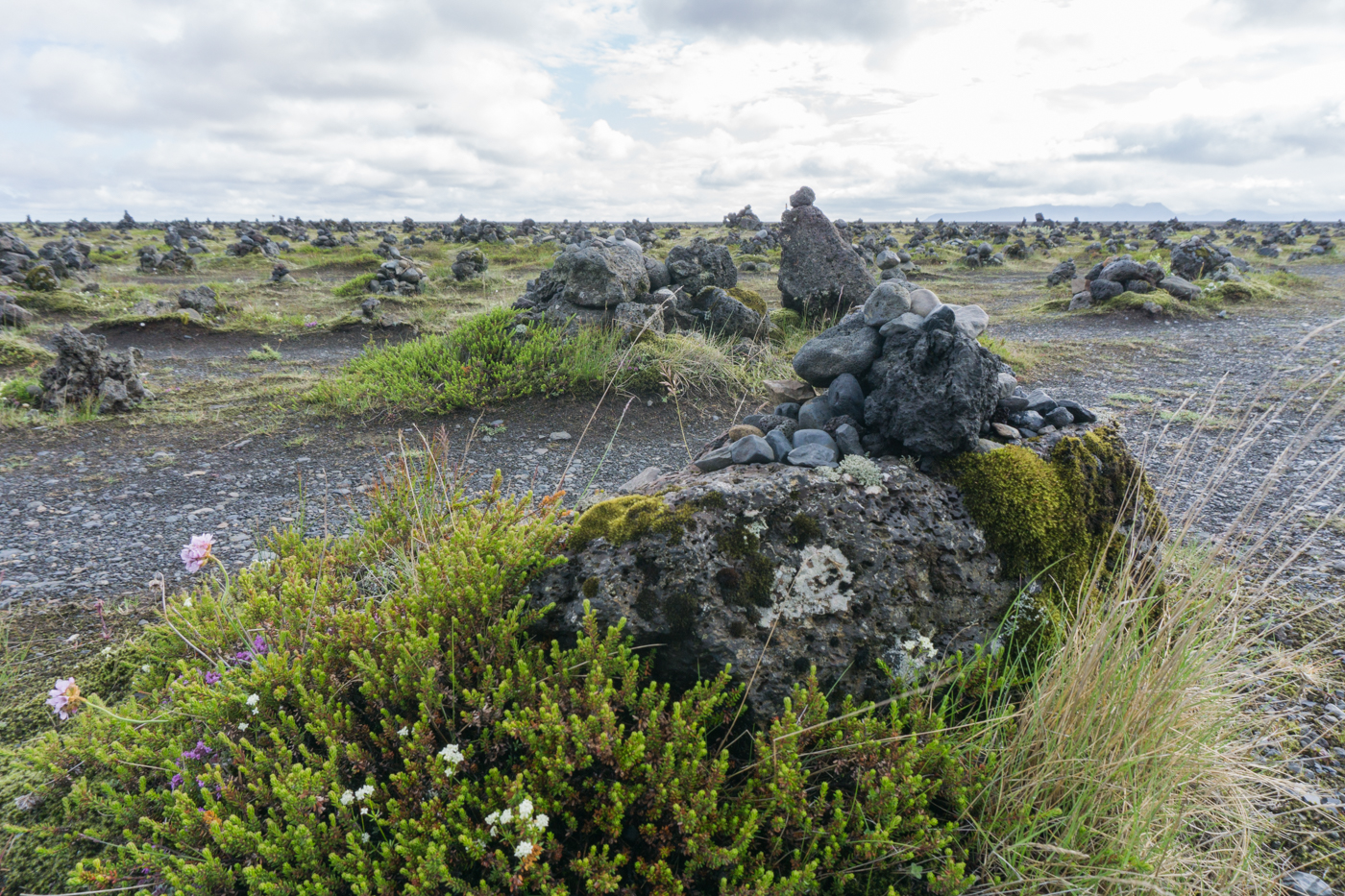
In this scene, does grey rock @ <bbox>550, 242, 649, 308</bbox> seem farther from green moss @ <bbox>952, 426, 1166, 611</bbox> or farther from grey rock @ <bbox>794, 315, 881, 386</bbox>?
green moss @ <bbox>952, 426, 1166, 611</bbox>

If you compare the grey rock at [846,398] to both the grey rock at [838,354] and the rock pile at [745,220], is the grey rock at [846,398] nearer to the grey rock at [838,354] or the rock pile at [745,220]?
the grey rock at [838,354]

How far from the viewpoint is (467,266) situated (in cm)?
2083

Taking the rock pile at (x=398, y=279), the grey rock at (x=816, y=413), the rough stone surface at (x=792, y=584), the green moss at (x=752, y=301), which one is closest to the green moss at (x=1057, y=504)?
the rough stone surface at (x=792, y=584)

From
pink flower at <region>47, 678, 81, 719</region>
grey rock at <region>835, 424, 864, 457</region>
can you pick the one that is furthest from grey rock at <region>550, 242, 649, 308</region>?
pink flower at <region>47, 678, 81, 719</region>

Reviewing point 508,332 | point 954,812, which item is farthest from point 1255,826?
point 508,332

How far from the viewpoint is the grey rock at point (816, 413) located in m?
3.82

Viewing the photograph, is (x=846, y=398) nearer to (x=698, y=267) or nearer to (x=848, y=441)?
(x=848, y=441)

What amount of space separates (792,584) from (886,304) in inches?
89.1

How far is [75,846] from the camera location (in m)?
2.52

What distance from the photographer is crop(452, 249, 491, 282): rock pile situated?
20688mm

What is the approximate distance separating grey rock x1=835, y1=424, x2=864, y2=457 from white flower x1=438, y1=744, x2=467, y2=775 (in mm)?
2336

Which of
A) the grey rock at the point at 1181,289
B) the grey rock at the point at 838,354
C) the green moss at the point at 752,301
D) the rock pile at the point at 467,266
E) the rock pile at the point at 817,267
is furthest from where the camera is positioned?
the rock pile at the point at 467,266

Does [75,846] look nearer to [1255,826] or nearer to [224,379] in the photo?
[1255,826]

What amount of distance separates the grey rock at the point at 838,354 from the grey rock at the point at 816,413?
267 millimetres
